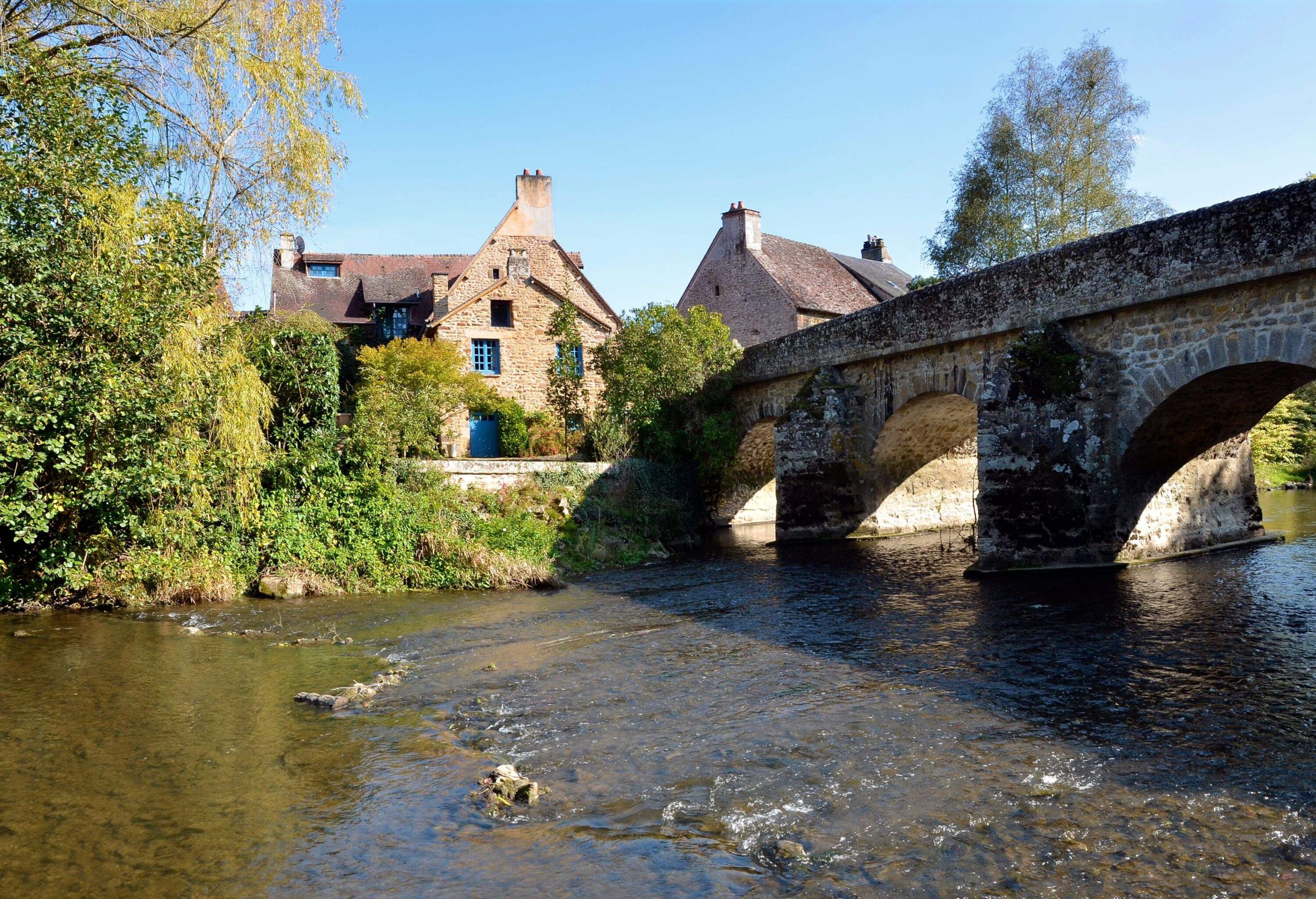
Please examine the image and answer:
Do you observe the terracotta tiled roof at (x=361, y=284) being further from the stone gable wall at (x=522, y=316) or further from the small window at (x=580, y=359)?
the small window at (x=580, y=359)

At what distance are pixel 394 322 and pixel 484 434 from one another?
787cm

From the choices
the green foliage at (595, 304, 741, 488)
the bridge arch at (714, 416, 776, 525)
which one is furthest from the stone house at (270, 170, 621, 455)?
the bridge arch at (714, 416, 776, 525)

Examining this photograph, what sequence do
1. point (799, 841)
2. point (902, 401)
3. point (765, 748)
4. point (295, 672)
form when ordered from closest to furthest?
point (799, 841), point (765, 748), point (295, 672), point (902, 401)

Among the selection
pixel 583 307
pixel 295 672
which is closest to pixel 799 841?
pixel 295 672

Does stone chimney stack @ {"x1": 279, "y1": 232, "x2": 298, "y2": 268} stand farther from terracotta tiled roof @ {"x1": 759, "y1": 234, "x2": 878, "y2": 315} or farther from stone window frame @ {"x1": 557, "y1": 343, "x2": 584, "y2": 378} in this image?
terracotta tiled roof @ {"x1": 759, "y1": 234, "x2": 878, "y2": 315}

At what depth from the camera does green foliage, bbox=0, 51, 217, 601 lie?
925cm

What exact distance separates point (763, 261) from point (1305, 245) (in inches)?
809

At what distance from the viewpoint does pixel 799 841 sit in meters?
4.34

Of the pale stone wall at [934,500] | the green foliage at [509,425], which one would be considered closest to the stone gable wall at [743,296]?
the green foliage at [509,425]

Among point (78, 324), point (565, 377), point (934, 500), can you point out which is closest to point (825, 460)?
point (934, 500)

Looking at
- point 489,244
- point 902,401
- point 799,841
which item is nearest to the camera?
point 799,841

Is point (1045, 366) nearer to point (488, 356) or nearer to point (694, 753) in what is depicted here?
point (694, 753)

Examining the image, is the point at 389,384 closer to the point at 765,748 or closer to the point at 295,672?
the point at 295,672

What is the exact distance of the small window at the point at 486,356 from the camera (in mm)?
27016
